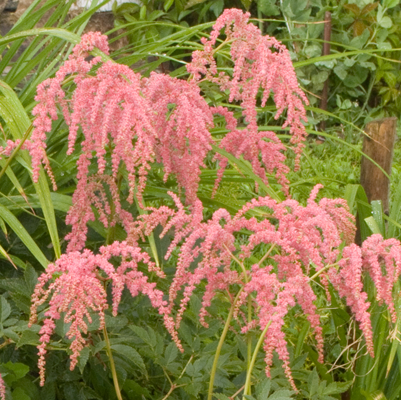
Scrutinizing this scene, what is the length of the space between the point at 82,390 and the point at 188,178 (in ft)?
1.50

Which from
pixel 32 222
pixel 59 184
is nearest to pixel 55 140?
pixel 59 184

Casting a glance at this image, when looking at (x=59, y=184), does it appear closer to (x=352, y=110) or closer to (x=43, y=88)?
(x=43, y=88)

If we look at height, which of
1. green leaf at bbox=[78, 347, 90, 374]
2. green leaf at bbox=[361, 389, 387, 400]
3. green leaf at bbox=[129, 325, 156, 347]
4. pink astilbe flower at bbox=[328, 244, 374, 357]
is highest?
pink astilbe flower at bbox=[328, 244, 374, 357]

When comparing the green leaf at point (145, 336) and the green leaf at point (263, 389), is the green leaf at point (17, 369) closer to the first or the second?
the green leaf at point (145, 336)

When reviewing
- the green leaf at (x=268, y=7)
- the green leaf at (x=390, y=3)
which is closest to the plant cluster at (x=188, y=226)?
the green leaf at (x=268, y=7)

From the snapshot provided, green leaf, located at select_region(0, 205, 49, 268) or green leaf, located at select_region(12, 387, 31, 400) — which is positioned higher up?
green leaf, located at select_region(0, 205, 49, 268)

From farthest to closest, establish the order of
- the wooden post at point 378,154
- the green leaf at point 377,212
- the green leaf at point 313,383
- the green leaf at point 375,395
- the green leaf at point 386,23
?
the green leaf at point 386,23 < the wooden post at point 378,154 < the green leaf at point 377,212 < the green leaf at point 375,395 < the green leaf at point 313,383

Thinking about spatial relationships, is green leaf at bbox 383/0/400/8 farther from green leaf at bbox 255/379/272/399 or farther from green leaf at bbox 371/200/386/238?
green leaf at bbox 255/379/272/399

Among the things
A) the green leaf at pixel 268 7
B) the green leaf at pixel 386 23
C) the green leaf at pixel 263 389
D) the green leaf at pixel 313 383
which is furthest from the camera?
the green leaf at pixel 386 23

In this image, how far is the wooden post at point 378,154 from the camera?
2016 mm

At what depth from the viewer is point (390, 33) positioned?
4.69 meters

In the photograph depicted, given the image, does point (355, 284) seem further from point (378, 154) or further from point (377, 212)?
point (378, 154)

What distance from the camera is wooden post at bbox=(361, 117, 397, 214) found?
202 centimetres

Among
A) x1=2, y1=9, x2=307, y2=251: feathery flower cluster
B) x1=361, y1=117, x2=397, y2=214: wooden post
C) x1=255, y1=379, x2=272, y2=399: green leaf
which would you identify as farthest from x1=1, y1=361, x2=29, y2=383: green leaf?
x1=361, y1=117, x2=397, y2=214: wooden post
